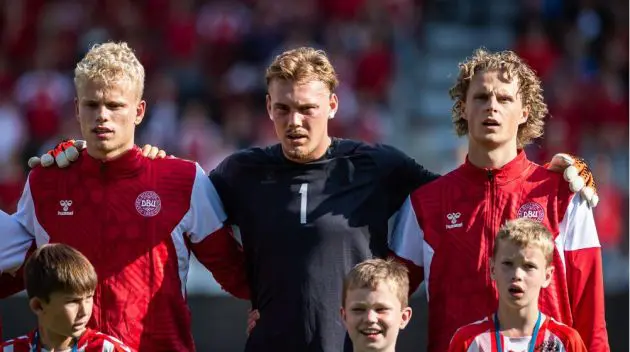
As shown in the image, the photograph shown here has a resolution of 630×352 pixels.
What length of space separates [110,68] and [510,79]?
1.69 m

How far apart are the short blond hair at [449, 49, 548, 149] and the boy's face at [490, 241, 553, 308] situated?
2.47 ft

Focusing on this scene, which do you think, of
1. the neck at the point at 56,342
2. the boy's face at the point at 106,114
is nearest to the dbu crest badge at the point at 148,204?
the boy's face at the point at 106,114

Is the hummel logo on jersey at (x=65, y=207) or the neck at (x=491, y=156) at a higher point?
the neck at (x=491, y=156)

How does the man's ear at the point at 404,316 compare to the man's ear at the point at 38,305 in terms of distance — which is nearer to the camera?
the man's ear at the point at 38,305

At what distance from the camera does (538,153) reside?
12.6 m

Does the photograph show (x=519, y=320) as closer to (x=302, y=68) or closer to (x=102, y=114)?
(x=302, y=68)

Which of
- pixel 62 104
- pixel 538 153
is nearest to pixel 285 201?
pixel 538 153

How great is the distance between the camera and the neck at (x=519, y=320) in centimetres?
536

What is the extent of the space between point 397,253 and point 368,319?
603 millimetres

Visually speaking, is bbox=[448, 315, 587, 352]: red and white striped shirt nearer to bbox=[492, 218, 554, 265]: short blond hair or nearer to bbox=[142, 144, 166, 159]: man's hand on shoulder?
bbox=[492, 218, 554, 265]: short blond hair

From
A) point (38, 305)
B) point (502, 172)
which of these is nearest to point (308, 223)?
point (502, 172)

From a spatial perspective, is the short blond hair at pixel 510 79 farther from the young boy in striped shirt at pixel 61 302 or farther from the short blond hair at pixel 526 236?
the young boy in striped shirt at pixel 61 302

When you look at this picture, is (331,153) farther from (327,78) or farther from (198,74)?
(198,74)

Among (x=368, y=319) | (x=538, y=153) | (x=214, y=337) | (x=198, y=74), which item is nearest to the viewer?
(x=368, y=319)
